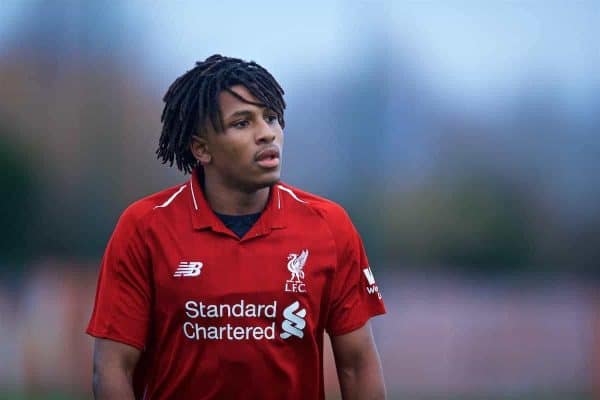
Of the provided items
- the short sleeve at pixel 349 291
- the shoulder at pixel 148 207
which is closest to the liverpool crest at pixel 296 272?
the short sleeve at pixel 349 291

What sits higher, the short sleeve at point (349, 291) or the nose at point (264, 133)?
the nose at point (264, 133)

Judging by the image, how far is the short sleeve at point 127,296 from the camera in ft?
7.50

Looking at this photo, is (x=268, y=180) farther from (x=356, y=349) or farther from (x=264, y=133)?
(x=356, y=349)

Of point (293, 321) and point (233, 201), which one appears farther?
point (233, 201)

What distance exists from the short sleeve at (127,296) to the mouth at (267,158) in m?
0.34

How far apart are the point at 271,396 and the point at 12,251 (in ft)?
8.54

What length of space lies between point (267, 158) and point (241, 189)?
0.12 meters

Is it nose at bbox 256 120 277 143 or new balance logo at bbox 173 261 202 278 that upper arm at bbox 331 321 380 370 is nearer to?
new balance logo at bbox 173 261 202 278

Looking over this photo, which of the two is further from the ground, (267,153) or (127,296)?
(267,153)

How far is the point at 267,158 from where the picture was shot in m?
2.32

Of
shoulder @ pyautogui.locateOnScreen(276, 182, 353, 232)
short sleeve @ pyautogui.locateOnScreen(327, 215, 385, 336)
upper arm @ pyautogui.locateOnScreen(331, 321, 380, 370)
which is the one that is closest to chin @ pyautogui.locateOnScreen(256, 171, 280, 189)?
shoulder @ pyautogui.locateOnScreen(276, 182, 353, 232)

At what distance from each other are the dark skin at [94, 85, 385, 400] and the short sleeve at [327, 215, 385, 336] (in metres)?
0.03

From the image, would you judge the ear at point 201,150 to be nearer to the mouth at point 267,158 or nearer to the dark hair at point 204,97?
the dark hair at point 204,97

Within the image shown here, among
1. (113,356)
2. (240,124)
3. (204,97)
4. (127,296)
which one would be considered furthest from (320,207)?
(113,356)
